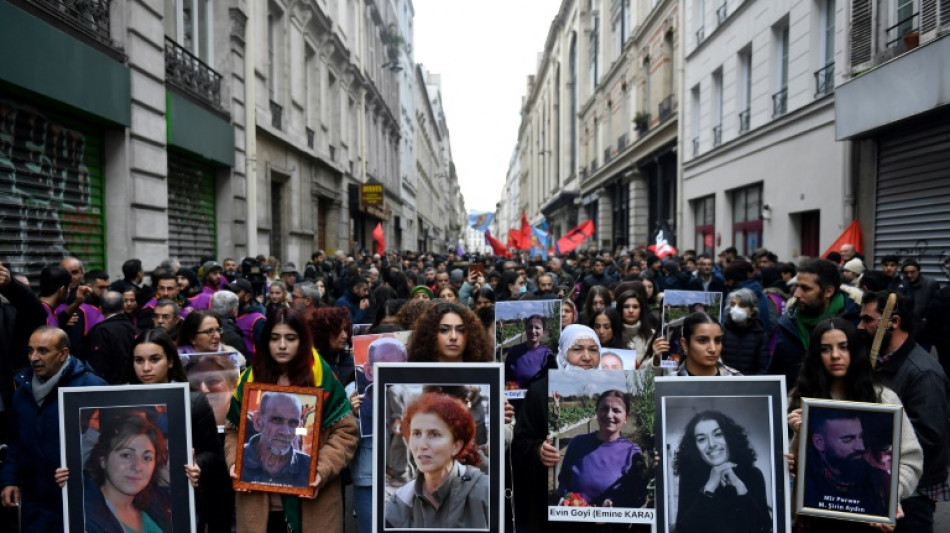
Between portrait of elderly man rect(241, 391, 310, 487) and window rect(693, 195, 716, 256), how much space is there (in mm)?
19633

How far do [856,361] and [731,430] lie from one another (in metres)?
0.78

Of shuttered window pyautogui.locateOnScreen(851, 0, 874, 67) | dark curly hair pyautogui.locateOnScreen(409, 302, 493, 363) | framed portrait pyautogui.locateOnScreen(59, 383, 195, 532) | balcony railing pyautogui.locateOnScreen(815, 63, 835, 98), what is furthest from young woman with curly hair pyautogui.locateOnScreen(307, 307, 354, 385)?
balcony railing pyautogui.locateOnScreen(815, 63, 835, 98)

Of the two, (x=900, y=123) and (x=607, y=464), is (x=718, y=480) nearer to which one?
(x=607, y=464)

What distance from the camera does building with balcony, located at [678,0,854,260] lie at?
1441 cm

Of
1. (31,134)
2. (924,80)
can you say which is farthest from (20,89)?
(924,80)

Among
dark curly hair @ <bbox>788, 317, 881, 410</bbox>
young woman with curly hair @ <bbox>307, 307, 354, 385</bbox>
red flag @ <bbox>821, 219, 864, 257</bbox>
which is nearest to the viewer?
dark curly hair @ <bbox>788, 317, 881, 410</bbox>

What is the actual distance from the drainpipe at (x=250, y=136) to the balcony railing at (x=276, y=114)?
2.11 metres

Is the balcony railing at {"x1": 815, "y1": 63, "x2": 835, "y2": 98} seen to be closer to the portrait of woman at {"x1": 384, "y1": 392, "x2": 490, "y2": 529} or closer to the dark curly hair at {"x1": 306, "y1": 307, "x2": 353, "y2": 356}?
the dark curly hair at {"x1": 306, "y1": 307, "x2": 353, "y2": 356}

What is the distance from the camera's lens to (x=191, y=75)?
12.9 m

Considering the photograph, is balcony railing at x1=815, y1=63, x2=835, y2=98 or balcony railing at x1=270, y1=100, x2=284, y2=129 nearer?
balcony railing at x1=815, y1=63, x2=835, y2=98

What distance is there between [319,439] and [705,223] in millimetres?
21162

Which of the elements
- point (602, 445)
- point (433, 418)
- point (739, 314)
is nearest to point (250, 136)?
point (739, 314)

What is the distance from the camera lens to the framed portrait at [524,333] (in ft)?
18.7

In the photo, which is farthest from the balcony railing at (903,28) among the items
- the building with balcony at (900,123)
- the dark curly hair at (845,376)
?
the dark curly hair at (845,376)
